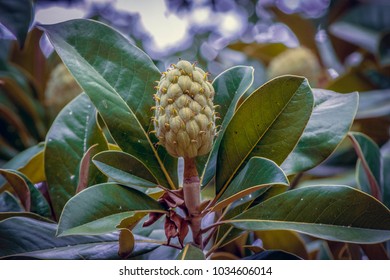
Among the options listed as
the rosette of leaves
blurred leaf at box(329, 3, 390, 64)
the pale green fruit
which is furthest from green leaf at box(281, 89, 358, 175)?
blurred leaf at box(329, 3, 390, 64)

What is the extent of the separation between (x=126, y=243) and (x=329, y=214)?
11.6 inches

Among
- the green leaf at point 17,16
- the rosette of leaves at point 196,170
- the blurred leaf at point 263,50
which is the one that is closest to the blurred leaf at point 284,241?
the rosette of leaves at point 196,170

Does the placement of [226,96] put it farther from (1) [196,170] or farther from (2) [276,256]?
(2) [276,256]

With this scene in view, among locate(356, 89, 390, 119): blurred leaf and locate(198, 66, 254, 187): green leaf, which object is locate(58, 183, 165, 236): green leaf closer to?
locate(198, 66, 254, 187): green leaf

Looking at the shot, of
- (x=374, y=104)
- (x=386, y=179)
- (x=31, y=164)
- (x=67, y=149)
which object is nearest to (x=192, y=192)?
(x=67, y=149)

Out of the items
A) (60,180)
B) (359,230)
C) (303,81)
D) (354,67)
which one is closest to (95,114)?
(60,180)

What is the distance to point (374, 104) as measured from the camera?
1356mm

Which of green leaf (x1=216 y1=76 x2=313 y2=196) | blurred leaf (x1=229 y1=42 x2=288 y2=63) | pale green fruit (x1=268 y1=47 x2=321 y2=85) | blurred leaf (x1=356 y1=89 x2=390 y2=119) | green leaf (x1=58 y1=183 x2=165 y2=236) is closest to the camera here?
green leaf (x1=58 y1=183 x2=165 y2=236)

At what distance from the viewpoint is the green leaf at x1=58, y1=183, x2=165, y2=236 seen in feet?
2.29

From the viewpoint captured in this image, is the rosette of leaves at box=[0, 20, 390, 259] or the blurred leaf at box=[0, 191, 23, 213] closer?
the rosette of leaves at box=[0, 20, 390, 259]

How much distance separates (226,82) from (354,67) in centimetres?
75

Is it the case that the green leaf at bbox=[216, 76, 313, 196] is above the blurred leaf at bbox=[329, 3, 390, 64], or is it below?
below

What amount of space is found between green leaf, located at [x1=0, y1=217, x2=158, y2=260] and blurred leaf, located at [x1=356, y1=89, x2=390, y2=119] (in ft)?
2.35
